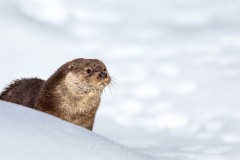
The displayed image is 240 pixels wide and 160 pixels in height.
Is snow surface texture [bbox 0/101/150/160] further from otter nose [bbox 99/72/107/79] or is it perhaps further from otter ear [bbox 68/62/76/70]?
otter ear [bbox 68/62/76/70]

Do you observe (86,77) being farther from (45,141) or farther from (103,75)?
(45,141)

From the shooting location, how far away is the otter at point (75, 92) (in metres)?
6.70

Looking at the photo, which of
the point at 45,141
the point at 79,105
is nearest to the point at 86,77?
the point at 79,105

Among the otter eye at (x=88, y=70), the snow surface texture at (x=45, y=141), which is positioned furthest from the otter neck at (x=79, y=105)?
the snow surface texture at (x=45, y=141)

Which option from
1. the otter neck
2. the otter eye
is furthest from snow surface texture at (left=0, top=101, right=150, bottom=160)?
the otter eye

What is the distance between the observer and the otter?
670 cm

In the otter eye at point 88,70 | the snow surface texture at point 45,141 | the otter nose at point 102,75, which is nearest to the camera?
the snow surface texture at point 45,141

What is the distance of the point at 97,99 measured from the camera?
6883 mm

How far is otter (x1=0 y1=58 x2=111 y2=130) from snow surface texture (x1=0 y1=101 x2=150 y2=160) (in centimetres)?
248

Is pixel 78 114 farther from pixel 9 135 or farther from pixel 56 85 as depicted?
pixel 9 135

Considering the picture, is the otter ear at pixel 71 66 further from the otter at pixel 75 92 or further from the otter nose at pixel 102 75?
the otter nose at pixel 102 75

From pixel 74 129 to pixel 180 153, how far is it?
→ 250 cm

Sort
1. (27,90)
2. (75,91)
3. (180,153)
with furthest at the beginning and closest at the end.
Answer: (27,90), (75,91), (180,153)

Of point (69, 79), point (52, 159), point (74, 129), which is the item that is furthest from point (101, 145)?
point (69, 79)
